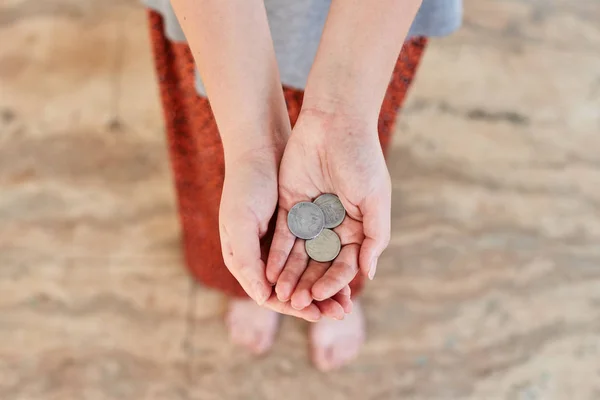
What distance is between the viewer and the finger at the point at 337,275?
656mm

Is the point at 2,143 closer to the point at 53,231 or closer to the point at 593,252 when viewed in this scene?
the point at 53,231

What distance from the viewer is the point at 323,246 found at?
2.39ft

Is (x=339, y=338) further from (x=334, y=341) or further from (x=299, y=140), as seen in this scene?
(x=299, y=140)

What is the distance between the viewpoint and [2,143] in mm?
1353

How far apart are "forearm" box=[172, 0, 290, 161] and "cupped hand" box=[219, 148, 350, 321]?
24mm

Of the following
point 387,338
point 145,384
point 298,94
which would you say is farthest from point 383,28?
point 145,384

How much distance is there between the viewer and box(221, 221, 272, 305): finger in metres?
0.67

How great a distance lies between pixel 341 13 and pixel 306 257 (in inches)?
12.6

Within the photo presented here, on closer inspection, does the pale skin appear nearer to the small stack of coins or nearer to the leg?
the small stack of coins

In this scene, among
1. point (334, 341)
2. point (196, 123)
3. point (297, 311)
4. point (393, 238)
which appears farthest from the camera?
point (393, 238)

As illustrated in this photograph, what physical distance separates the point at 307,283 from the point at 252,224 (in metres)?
0.10

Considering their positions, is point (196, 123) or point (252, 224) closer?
point (252, 224)

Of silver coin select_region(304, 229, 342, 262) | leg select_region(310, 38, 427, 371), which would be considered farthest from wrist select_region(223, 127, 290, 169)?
Answer: leg select_region(310, 38, 427, 371)

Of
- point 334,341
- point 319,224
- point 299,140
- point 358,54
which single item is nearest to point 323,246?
point 319,224
